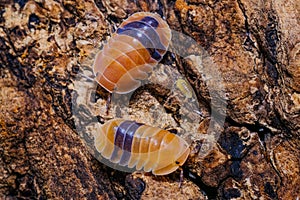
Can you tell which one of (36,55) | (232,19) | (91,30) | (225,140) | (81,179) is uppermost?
(232,19)

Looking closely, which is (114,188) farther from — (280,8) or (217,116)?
(280,8)

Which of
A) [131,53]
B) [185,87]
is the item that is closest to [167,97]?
[185,87]

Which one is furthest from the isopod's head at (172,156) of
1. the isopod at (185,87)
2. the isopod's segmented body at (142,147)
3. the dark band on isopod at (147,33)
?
the dark band on isopod at (147,33)

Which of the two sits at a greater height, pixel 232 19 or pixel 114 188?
pixel 232 19

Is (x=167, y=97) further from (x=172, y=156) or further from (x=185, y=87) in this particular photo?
(x=172, y=156)

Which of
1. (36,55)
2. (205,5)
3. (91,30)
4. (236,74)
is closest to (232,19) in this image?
(205,5)

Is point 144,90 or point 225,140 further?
point 144,90

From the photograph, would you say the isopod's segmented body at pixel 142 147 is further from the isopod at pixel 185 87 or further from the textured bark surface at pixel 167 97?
the isopod at pixel 185 87
